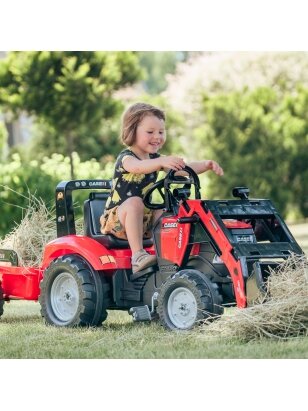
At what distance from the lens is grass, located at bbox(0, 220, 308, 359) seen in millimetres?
5504

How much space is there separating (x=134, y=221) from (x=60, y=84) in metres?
11.2

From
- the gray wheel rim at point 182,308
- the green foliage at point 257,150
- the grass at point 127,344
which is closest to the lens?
the grass at point 127,344

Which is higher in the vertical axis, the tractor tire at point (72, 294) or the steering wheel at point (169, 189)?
the steering wheel at point (169, 189)

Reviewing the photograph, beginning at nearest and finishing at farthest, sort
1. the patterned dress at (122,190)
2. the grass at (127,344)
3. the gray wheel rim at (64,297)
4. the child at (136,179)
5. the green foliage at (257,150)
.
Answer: the grass at (127,344) < the child at (136,179) < the patterned dress at (122,190) < the gray wheel rim at (64,297) < the green foliage at (257,150)

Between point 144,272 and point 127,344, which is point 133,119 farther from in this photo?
point 127,344

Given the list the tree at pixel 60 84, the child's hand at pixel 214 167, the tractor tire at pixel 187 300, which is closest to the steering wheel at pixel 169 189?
the child's hand at pixel 214 167

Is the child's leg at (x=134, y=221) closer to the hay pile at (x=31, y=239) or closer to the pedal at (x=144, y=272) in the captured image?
the pedal at (x=144, y=272)

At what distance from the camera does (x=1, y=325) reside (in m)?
7.27

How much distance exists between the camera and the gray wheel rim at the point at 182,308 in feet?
20.1

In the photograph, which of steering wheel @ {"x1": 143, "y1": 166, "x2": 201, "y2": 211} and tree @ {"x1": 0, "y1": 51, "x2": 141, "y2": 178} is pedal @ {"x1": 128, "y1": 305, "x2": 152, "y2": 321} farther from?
tree @ {"x1": 0, "y1": 51, "x2": 141, "y2": 178}

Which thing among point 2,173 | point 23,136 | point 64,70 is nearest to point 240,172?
point 64,70

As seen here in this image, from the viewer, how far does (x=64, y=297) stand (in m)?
6.94

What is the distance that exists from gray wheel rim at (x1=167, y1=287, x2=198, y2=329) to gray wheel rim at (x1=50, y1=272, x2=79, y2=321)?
0.89 metres

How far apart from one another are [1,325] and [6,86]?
11.0 meters
